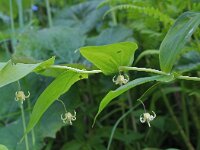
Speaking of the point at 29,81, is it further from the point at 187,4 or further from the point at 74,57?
the point at 187,4

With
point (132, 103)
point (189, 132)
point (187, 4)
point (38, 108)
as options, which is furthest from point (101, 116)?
point (38, 108)

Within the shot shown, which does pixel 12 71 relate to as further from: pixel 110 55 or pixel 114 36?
pixel 114 36

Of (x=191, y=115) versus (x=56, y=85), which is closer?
(x=56, y=85)

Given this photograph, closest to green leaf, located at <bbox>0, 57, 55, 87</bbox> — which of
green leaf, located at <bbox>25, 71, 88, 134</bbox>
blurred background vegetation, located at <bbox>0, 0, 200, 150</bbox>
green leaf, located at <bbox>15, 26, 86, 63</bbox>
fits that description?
green leaf, located at <bbox>25, 71, 88, 134</bbox>

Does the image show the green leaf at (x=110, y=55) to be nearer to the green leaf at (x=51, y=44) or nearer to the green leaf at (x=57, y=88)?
the green leaf at (x=57, y=88)

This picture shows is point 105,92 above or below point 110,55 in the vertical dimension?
below

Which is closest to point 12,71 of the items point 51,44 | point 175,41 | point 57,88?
point 57,88

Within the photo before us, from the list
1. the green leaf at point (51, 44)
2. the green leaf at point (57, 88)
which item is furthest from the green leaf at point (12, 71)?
the green leaf at point (51, 44)
